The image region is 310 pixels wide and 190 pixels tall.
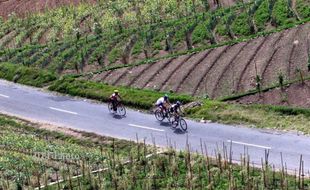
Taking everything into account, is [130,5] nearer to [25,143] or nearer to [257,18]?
[257,18]

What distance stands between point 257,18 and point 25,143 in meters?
20.3

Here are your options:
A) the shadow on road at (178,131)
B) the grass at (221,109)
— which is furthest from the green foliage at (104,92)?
the shadow on road at (178,131)

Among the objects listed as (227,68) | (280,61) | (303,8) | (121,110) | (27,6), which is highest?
(27,6)

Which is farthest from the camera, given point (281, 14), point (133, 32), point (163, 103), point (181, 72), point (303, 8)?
point (133, 32)

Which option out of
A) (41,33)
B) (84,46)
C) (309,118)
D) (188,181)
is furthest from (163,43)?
(188,181)

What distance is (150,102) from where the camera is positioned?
122 ft

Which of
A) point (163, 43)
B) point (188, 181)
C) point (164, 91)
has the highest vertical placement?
point (163, 43)

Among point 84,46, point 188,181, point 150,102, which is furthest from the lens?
point 84,46

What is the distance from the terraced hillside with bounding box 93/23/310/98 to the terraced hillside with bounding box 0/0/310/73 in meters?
1.91

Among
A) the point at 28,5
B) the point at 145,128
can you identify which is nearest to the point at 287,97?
the point at 145,128

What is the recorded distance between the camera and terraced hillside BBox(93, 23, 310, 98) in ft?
122

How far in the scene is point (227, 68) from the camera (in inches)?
1553

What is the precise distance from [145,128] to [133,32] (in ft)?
55.2

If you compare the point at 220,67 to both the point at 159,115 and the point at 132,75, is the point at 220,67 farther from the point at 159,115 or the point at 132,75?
the point at 159,115
